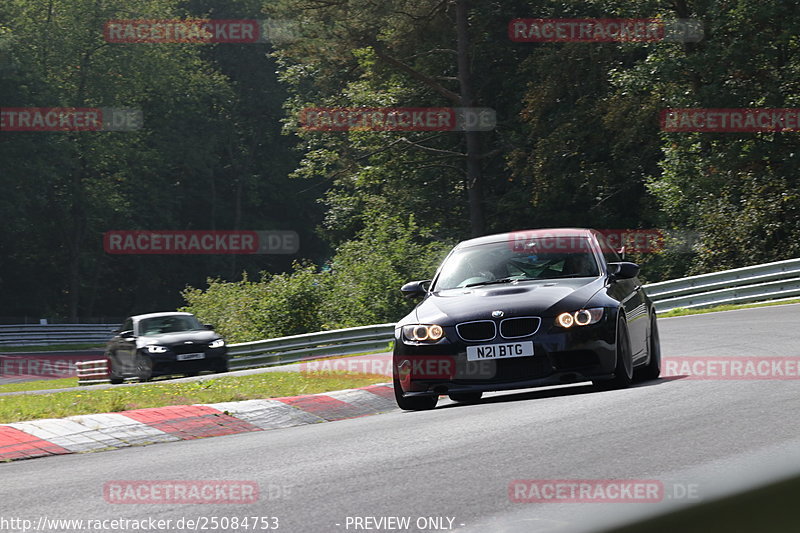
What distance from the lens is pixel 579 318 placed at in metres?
9.84

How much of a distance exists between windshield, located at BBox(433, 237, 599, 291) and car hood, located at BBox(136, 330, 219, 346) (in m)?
13.5

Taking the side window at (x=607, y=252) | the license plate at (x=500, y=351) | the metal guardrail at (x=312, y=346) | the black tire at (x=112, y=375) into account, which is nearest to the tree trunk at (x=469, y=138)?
the metal guardrail at (x=312, y=346)

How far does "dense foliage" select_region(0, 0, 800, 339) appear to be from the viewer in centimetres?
3259

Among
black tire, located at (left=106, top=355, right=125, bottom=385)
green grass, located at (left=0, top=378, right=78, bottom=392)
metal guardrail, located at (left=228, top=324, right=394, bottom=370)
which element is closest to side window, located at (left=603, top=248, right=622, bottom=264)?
metal guardrail, located at (left=228, top=324, right=394, bottom=370)

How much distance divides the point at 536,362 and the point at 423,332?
1023 mm

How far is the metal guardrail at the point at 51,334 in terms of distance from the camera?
2256 inches

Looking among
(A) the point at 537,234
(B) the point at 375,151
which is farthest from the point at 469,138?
(A) the point at 537,234

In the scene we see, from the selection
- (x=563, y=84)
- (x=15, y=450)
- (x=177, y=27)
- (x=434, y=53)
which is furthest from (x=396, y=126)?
(x=15, y=450)

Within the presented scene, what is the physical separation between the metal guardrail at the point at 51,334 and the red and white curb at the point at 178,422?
158 feet

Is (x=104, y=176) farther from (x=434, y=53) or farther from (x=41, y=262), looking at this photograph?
(x=434, y=53)

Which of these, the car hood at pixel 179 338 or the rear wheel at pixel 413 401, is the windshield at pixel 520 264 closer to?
the rear wheel at pixel 413 401

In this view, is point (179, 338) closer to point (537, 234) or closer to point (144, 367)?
point (144, 367)

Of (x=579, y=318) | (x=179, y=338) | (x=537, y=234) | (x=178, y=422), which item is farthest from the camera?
(x=179, y=338)

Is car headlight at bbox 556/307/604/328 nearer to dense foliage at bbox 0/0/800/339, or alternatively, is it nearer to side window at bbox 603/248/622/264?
side window at bbox 603/248/622/264
